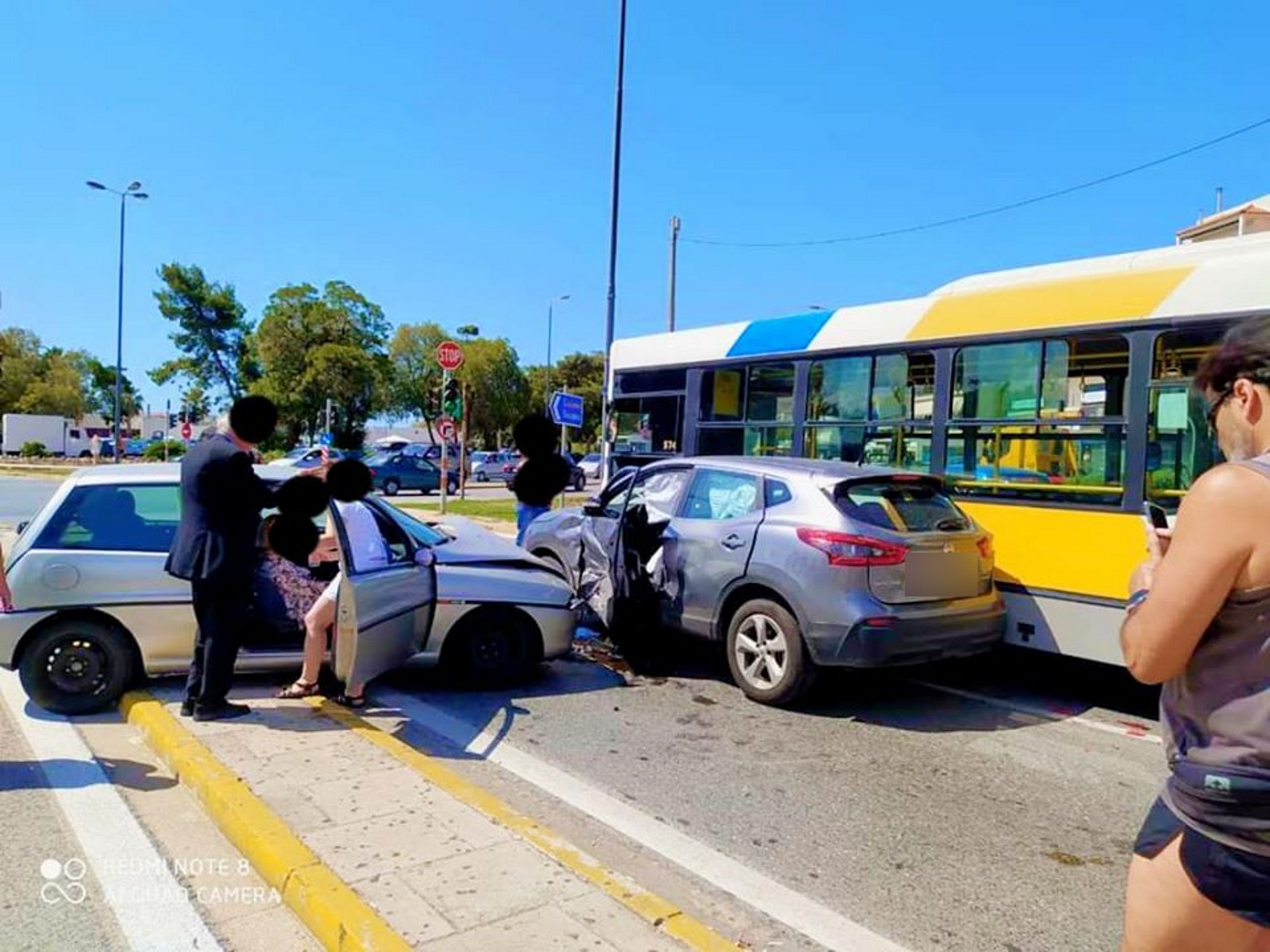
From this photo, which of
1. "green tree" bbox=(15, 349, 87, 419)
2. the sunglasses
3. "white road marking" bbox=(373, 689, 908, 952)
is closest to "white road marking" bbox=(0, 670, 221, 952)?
"white road marking" bbox=(373, 689, 908, 952)

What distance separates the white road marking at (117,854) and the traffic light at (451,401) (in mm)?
2655

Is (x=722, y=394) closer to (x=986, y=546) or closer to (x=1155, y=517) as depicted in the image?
(x=986, y=546)

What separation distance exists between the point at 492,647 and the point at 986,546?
350 cm

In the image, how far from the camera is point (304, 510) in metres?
3.88

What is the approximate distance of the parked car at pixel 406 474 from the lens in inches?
1099

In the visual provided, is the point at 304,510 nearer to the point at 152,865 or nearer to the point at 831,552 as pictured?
the point at 152,865

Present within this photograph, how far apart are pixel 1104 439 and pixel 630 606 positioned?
3.54 m

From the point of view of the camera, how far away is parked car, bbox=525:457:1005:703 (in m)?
5.32

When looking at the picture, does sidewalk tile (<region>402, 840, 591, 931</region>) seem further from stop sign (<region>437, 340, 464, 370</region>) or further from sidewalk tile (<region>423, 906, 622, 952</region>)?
stop sign (<region>437, 340, 464, 370</region>)

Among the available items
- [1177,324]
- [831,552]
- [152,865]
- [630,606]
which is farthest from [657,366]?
[152,865]

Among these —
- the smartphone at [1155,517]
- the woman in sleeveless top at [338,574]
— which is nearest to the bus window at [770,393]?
the woman in sleeveless top at [338,574]

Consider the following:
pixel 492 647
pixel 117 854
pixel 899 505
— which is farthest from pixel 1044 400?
pixel 117 854

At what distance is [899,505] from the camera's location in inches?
223

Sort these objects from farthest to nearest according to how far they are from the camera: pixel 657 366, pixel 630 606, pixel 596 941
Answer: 1. pixel 657 366
2. pixel 630 606
3. pixel 596 941
